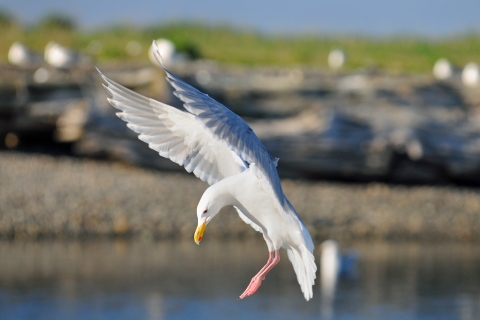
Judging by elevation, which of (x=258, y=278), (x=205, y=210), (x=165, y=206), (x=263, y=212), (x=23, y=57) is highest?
(x=205, y=210)

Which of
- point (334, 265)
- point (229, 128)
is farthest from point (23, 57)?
point (229, 128)

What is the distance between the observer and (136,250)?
1336 cm

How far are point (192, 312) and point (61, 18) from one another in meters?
18.1

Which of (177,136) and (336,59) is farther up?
(177,136)

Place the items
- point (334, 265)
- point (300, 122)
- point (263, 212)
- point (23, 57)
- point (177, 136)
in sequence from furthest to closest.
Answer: point (23, 57) < point (300, 122) < point (334, 265) < point (177, 136) < point (263, 212)

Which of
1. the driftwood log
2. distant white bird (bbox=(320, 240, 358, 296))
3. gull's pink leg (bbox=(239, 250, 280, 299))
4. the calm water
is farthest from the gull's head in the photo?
the driftwood log

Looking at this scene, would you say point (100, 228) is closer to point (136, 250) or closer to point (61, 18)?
point (136, 250)

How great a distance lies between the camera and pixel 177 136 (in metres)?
5.32

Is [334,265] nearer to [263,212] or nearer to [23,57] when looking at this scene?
[263,212]

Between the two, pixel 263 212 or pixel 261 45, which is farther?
pixel 261 45

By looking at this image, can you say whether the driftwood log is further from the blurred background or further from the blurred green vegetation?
the blurred green vegetation

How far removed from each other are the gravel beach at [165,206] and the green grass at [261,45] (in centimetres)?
617

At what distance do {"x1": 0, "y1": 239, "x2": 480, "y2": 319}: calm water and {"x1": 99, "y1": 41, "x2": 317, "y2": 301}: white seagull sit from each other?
566 centimetres

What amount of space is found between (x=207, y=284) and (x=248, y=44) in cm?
1473
